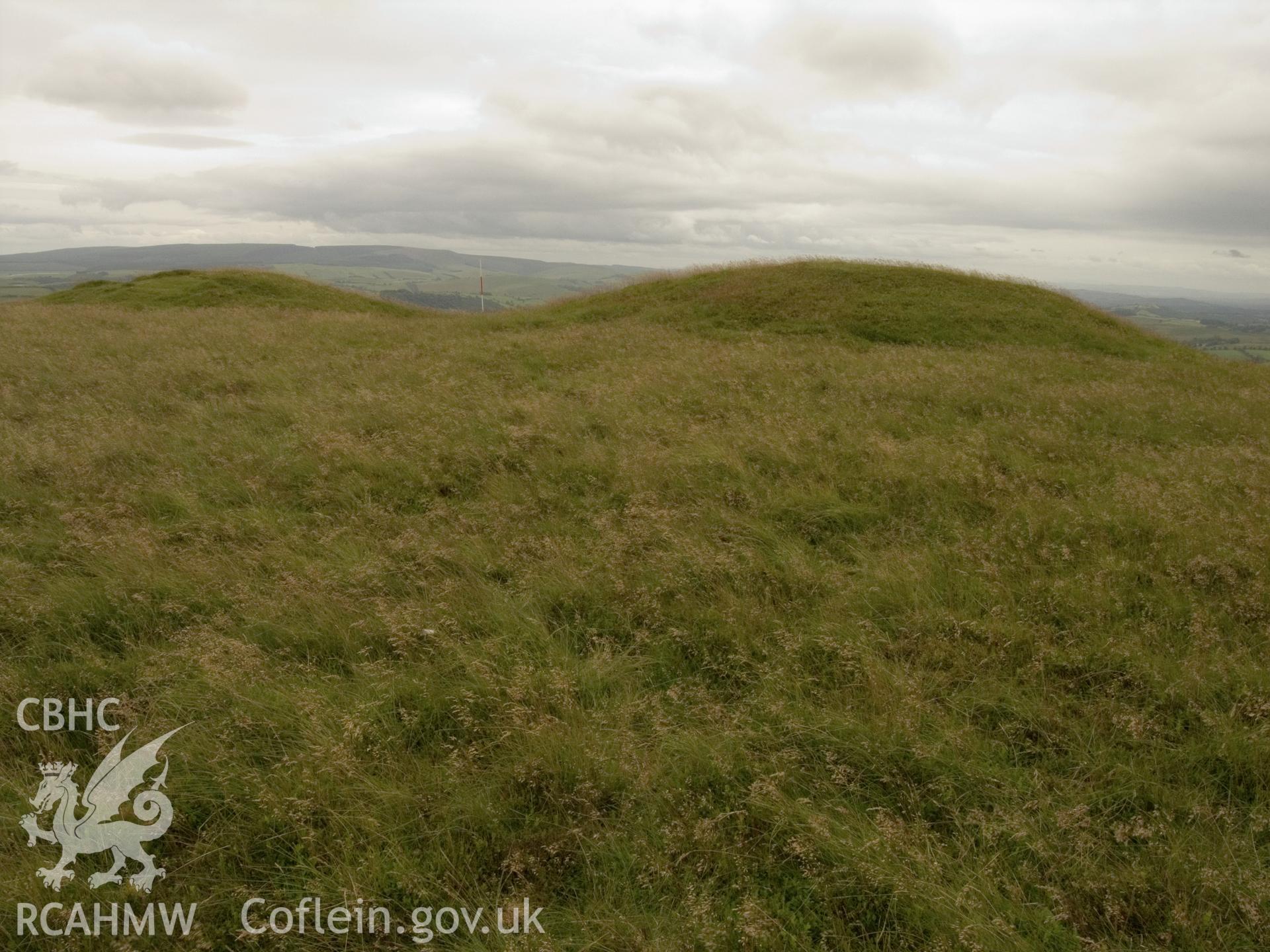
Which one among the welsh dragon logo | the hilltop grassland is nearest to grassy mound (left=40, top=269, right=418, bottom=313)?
the hilltop grassland

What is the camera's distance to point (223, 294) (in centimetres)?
2902

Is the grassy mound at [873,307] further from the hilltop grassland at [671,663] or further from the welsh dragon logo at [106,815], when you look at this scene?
the welsh dragon logo at [106,815]

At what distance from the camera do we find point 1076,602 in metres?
5.27

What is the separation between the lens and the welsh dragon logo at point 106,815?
10.2 ft

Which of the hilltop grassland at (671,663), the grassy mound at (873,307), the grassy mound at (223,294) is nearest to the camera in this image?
the hilltop grassland at (671,663)

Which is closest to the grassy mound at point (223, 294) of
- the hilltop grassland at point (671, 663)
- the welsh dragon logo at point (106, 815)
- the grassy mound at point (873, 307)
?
the grassy mound at point (873, 307)

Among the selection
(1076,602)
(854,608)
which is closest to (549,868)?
(854,608)

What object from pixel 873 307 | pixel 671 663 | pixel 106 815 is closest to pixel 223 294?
pixel 873 307

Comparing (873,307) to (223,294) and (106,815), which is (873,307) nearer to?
(106,815)

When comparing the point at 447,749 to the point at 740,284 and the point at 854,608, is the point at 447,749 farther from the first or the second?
the point at 740,284

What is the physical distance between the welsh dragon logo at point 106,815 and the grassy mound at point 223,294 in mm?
26523

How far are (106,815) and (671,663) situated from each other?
3281mm

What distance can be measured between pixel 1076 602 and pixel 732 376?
353 inches

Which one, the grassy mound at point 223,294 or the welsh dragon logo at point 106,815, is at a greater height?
the grassy mound at point 223,294
